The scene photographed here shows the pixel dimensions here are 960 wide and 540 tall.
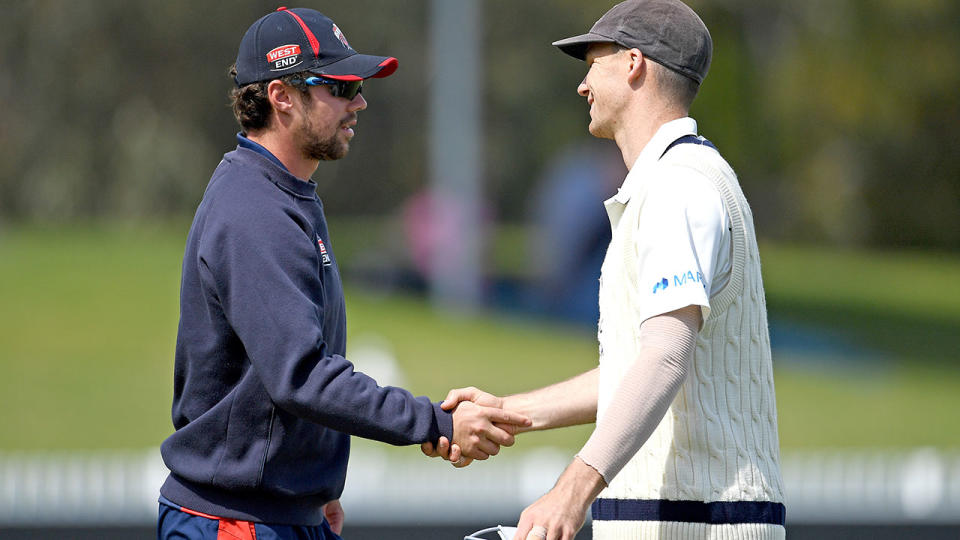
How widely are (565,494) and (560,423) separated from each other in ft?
2.62

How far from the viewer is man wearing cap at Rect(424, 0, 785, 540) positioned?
2910mm

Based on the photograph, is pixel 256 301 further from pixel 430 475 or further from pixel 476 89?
pixel 476 89

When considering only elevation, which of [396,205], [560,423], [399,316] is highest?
[396,205]

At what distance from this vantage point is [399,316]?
1920 centimetres

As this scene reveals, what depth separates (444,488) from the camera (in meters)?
9.55

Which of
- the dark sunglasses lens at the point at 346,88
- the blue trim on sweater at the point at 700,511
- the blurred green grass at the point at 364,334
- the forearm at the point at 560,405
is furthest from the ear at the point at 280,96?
the blurred green grass at the point at 364,334

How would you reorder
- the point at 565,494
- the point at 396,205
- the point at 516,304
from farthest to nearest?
1. the point at 396,205
2. the point at 516,304
3. the point at 565,494

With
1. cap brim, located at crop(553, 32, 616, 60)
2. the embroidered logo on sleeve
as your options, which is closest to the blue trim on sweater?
the embroidered logo on sleeve

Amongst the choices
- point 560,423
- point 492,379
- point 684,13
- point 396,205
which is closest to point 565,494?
point 560,423

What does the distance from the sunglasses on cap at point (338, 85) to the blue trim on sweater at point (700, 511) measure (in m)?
1.22

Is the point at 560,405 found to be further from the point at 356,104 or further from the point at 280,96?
the point at 280,96

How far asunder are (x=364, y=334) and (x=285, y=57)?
1511 cm

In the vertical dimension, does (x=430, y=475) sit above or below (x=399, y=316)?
below

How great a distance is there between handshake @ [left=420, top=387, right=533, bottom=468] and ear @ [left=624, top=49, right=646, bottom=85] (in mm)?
883
